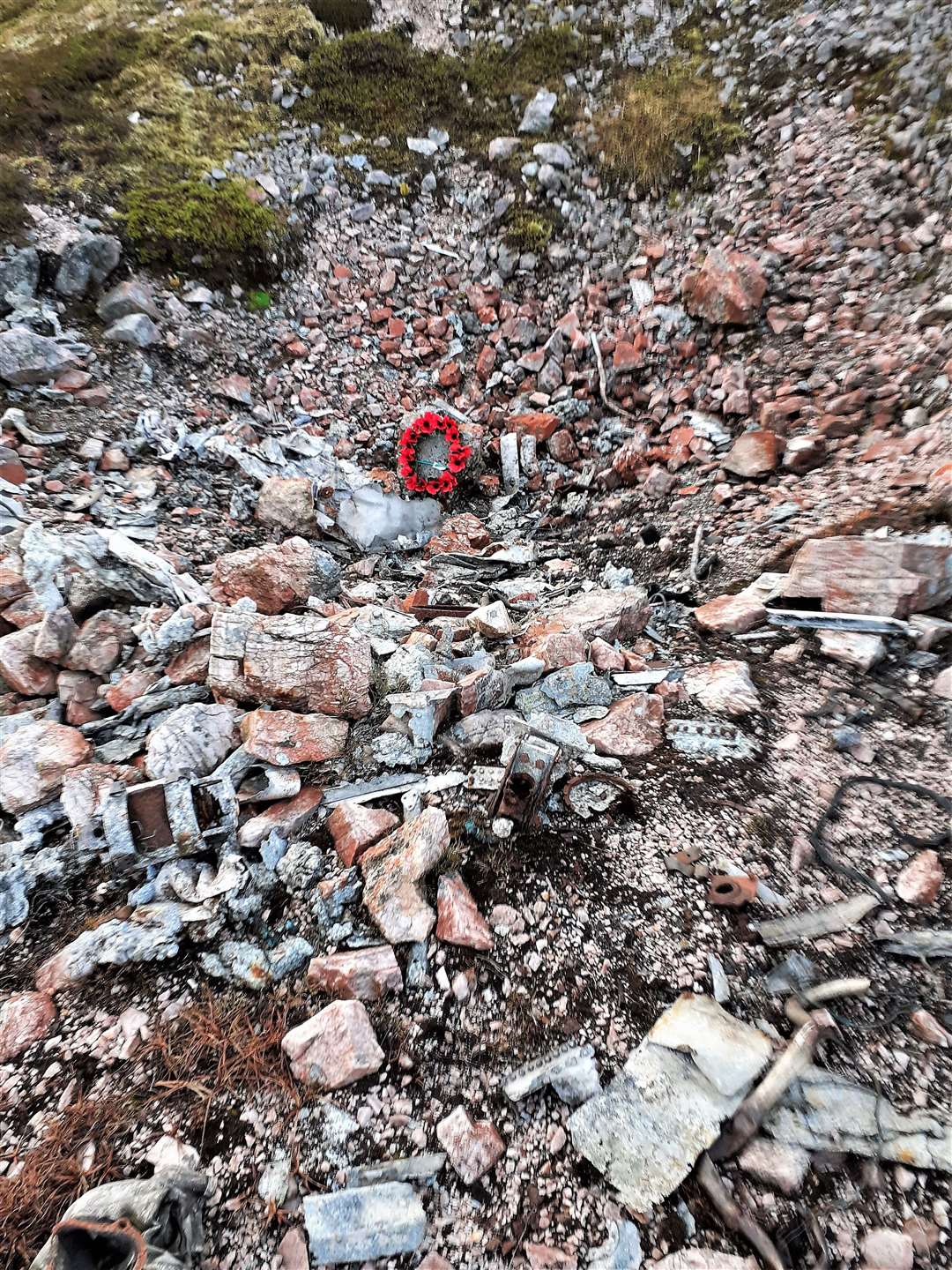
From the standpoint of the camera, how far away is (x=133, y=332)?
5.98m

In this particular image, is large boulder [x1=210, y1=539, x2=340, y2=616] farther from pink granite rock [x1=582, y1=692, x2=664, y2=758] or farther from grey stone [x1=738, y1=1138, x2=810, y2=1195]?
grey stone [x1=738, y1=1138, x2=810, y2=1195]

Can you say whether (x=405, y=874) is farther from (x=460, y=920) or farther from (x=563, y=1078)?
(x=563, y=1078)

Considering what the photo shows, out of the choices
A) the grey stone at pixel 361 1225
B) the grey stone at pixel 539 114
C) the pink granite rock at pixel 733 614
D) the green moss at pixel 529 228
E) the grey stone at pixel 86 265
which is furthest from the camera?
the grey stone at pixel 539 114

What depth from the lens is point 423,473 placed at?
5.94 metres

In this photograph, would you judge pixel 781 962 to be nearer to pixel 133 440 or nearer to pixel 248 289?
pixel 133 440

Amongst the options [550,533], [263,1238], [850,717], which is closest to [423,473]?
[550,533]

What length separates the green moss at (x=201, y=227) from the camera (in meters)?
6.41

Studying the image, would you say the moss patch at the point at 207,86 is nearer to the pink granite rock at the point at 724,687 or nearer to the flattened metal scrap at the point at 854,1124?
the pink granite rock at the point at 724,687

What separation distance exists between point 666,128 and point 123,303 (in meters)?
5.87

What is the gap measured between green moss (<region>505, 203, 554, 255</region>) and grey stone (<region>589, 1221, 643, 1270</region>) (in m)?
7.68

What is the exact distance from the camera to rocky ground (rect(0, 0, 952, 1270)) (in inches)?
71.5

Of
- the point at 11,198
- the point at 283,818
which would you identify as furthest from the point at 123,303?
the point at 283,818

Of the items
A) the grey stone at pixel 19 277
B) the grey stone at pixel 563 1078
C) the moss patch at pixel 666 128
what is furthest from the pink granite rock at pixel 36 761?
the moss patch at pixel 666 128

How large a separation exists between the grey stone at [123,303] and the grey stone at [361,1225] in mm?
6962
